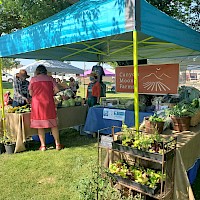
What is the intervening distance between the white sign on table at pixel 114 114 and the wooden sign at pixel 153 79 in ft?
2.14

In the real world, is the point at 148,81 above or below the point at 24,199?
above

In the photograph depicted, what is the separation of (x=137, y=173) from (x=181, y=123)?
938 mm

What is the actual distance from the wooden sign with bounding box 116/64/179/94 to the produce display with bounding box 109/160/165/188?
2299 millimetres

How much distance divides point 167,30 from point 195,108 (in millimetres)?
1128

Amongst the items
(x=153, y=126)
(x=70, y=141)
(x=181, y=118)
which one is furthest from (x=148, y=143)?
(x=70, y=141)

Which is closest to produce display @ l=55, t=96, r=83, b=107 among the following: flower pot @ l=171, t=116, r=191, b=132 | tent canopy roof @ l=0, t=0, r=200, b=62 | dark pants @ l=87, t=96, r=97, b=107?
dark pants @ l=87, t=96, r=97, b=107

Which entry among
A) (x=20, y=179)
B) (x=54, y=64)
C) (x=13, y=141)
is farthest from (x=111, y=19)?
(x=54, y=64)

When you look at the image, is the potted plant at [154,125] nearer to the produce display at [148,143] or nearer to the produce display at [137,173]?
the produce display at [148,143]

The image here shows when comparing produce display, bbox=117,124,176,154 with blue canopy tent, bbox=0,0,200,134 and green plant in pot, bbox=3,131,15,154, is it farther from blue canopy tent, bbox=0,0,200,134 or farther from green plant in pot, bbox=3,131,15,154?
green plant in pot, bbox=3,131,15,154

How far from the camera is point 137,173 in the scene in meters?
2.23

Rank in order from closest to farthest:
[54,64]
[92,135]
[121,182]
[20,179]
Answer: [121,182], [20,179], [92,135], [54,64]

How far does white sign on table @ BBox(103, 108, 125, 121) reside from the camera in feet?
15.0

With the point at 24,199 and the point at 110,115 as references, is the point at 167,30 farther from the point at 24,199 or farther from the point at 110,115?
the point at 24,199

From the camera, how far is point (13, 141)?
444 centimetres
